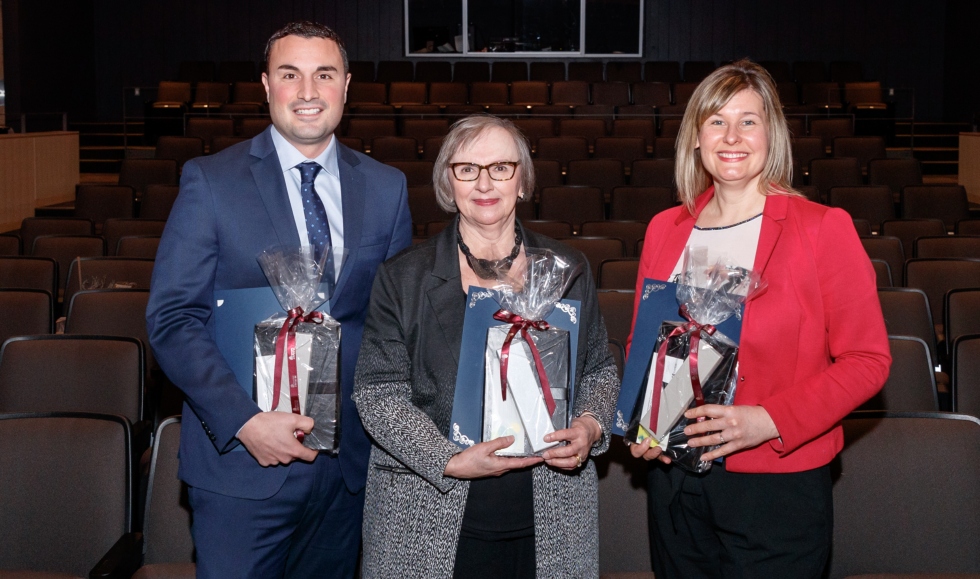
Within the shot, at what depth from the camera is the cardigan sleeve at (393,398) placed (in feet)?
5.75

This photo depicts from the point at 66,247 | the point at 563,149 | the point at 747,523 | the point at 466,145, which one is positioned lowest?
the point at 747,523

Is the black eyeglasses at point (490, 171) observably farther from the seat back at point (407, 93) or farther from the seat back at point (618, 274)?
the seat back at point (407, 93)

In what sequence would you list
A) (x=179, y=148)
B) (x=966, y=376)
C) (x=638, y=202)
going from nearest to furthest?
1. (x=966, y=376)
2. (x=638, y=202)
3. (x=179, y=148)

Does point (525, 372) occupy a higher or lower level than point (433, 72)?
lower

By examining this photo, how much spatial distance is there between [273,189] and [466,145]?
1.53 ft

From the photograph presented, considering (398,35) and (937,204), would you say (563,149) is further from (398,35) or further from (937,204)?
(398,35)

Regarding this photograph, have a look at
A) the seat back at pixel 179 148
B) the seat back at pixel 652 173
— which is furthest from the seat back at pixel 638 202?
the seat back at pixel 179 148

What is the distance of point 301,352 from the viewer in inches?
70.4

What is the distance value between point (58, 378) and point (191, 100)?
957 centimetres

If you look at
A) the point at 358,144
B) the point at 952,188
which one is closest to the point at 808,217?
the point at 952,188

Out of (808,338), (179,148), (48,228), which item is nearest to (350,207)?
(808,338)

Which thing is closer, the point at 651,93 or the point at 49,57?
the point at 651,93

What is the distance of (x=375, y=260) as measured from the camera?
2068 mm

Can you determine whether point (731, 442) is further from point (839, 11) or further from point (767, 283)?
point (839, 11)
